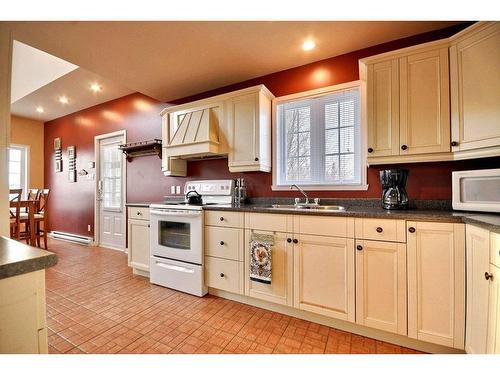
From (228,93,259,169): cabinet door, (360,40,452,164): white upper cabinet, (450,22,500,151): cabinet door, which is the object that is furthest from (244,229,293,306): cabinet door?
(450,22,500,151): cabinet door

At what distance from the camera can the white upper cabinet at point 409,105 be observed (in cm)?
167

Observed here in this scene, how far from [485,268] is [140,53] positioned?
3.06 m

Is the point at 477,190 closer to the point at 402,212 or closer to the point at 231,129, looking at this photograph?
the point at 402,212

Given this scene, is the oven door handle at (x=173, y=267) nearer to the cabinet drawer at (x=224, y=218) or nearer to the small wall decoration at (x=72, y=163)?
→ the cabinet drawer at (x=224, y=218)

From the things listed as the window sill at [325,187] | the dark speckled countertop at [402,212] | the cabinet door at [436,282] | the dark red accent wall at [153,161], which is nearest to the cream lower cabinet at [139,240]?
the dark red accent wall at [153,161]

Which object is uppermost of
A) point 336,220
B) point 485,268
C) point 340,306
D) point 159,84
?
point 159,84

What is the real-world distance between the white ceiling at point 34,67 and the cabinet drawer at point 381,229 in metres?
3.95

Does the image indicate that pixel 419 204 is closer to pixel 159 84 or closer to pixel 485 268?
pixel 485 268

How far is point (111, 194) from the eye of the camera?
13.6 feet

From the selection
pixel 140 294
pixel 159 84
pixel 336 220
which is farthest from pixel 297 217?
pixel 159 84

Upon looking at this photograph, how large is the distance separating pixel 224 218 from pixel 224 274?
1.76ft

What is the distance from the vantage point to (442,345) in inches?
57.1

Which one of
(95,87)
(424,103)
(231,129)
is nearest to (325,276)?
(424,103)
